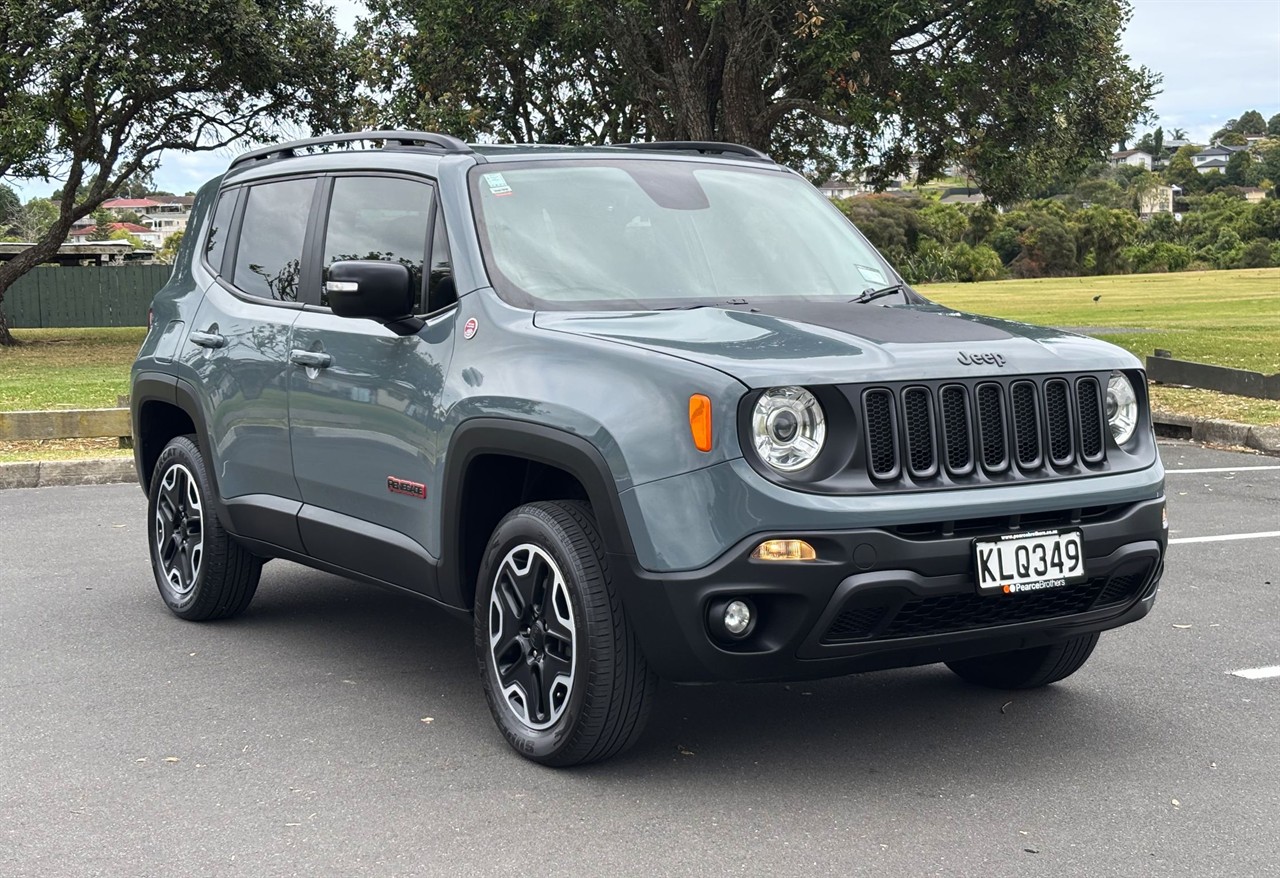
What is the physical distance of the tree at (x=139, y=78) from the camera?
25.1 meters

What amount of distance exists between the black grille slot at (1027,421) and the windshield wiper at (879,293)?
0.96m

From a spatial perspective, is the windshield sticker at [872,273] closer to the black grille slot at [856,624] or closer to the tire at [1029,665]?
the tire at [1029,665]

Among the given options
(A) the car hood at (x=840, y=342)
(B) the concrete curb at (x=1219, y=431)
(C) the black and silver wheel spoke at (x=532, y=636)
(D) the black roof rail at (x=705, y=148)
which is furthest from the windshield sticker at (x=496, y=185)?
(B) the concrete curb at (x=1219, y=431)

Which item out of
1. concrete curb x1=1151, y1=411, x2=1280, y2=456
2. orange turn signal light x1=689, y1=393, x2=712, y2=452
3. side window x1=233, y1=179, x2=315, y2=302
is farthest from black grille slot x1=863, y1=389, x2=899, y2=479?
concrete curb x1=1151, y1=411, x2=1280, y2=456

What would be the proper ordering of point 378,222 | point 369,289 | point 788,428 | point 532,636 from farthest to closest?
1. point 378,222
2. point 369,289
3. point 532,636
4. point 788,428

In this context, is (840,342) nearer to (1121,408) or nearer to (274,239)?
(1121,408)

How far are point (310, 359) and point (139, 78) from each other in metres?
22.0

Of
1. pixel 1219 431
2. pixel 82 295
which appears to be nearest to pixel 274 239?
pixel 1219 431

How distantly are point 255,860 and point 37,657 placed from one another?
263 cm

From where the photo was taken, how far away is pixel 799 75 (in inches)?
768

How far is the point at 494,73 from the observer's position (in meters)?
21.8

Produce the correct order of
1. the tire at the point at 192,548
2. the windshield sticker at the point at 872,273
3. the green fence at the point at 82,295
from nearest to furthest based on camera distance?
the windshield sticker at the point at 872,273 < the tire at the point at 192,548 < the green fence at the point at 82,295

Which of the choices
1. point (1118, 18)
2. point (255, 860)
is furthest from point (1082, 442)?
point (1118, 18)

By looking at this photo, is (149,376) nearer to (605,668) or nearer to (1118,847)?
(605,668)
